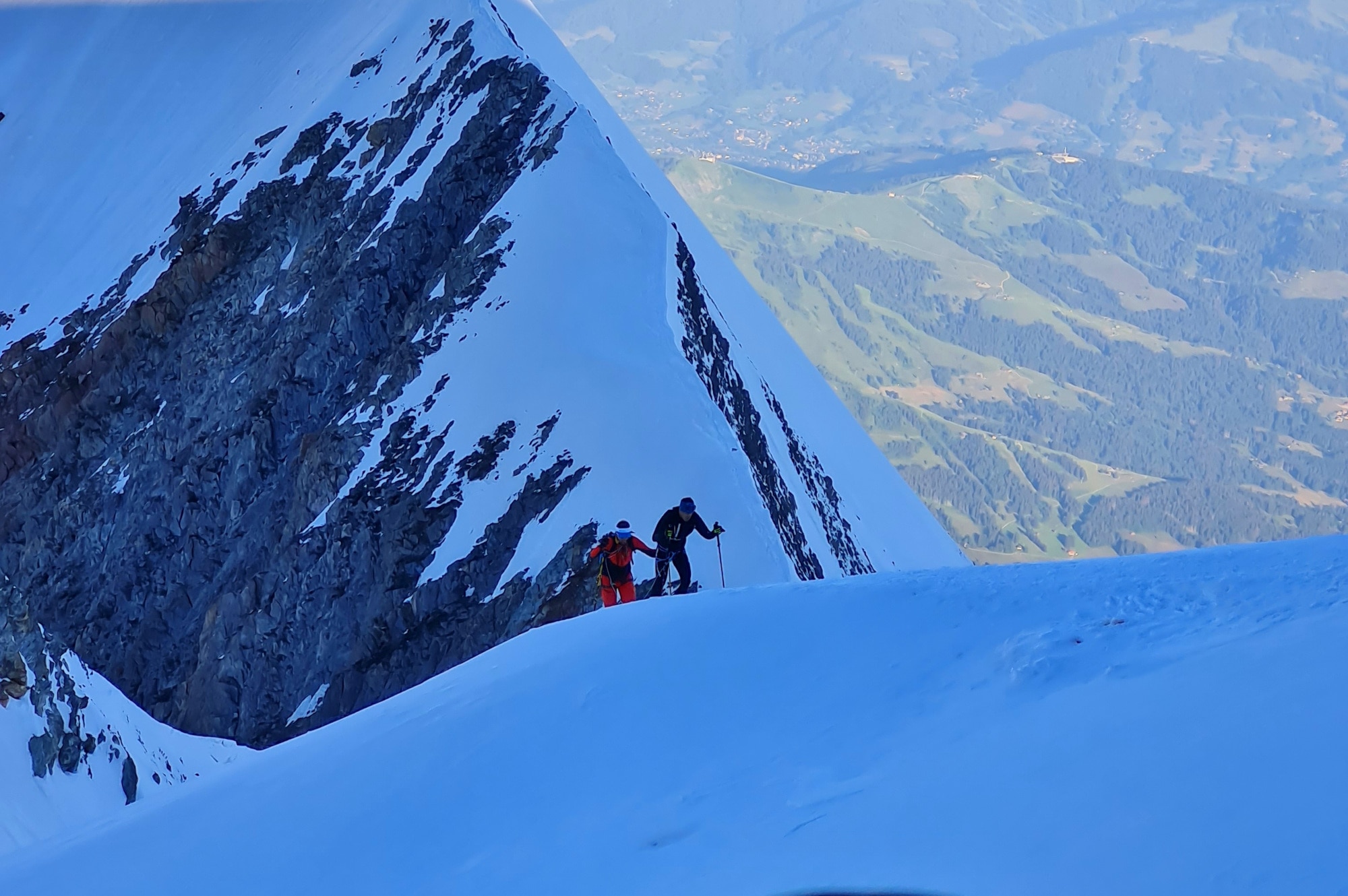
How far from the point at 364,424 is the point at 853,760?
91.9 ft

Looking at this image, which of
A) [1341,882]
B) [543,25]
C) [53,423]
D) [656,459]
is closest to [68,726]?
[656,459]

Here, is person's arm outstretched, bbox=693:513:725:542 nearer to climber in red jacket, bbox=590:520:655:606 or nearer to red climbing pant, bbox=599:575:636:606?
climber in red jacket, bbox=590:520:655:606

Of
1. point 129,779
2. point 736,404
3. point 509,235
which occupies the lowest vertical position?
point 129,779

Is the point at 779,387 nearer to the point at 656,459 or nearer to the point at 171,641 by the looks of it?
the point at 656,459

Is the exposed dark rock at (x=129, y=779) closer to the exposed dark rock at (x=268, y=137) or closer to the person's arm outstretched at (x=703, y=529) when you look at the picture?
the person's arm outstretched at (x=703, y=529)

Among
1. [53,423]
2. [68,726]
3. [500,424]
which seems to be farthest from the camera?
[53,423]

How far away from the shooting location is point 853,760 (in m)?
9.38

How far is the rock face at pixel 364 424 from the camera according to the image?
2966 centimetres

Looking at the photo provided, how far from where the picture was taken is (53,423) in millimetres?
45500

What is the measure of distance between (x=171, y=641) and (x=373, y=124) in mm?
22642

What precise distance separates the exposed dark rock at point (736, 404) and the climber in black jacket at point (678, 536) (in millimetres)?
7075

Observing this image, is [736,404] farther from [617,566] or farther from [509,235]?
[617,566]

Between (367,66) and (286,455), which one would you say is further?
(367,66)

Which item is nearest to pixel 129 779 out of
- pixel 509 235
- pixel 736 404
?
pixel 736 404
